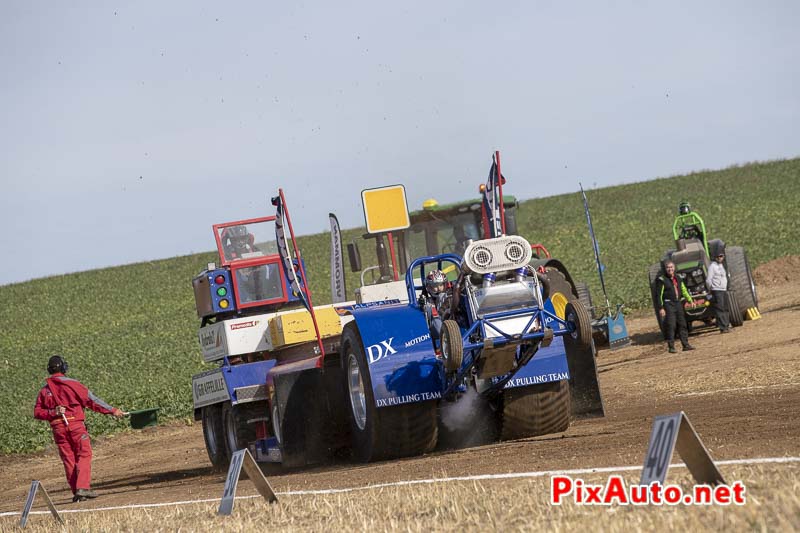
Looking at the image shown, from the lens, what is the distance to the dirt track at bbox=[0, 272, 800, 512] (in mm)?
8945

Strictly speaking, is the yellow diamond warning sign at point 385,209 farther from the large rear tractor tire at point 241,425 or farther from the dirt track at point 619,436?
the dirt track at point 619,436

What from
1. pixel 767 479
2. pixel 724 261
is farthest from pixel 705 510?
pixel 724 261

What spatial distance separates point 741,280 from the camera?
2012 centimetres

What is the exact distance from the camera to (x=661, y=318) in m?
18.9

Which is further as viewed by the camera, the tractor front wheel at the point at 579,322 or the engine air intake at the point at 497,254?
the engine air intake at the point at 497,254

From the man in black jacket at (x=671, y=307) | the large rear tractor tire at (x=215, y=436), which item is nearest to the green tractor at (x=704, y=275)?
the man in black jacket at (x=671, y=307)

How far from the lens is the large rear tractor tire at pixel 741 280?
20.0m

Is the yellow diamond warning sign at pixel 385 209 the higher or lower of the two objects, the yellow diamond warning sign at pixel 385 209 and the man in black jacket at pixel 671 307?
the higher

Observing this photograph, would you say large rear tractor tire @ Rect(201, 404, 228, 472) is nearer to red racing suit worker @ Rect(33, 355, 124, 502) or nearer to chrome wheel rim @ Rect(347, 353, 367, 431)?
red racing suit worker @ Rect(33, 355, 124, 502)

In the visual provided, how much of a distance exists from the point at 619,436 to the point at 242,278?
632 centimetres

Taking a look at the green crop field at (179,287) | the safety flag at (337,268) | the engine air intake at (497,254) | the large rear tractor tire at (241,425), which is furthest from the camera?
the green crop field at (179,287)

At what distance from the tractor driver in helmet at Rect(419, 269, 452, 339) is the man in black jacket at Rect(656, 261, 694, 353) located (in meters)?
8.57

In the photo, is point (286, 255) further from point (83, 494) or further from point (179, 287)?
point (179, 287)

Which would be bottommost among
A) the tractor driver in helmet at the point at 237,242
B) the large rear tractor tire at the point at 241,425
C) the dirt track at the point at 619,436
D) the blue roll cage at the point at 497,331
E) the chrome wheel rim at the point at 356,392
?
the dirt track at the point at 619,436
